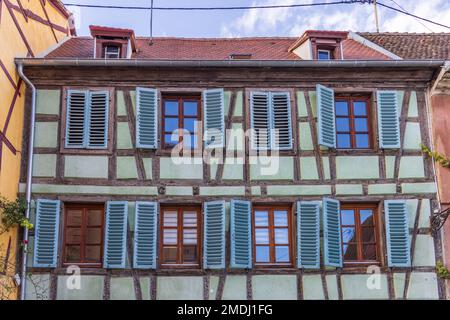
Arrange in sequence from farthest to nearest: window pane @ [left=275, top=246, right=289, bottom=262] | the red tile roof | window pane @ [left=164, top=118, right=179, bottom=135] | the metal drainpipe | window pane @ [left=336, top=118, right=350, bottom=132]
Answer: the red tile roof → window pane @ [left=336, top=118, right=350, bottom=132] → window pane @ [left=164, top=118, right=179, bottom=135] → window pane @ [left=275, top=246, right=289, bottom=262] → the metal drainpipe

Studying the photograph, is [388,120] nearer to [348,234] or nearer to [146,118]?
[348,234]

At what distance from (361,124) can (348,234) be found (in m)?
1.99

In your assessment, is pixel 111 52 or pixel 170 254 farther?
pixel 111 52

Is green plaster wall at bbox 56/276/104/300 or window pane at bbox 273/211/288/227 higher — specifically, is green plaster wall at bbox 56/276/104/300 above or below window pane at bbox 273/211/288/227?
below

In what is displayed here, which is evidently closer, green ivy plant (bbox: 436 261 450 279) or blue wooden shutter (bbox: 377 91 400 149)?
green ivy plant (bbox: 436 261 450 279)

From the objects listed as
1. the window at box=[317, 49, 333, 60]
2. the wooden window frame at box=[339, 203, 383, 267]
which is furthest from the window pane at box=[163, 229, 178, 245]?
the window at box=[317, 49, 333, 60]

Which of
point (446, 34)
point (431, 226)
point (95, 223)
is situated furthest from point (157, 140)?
point (446, 34)

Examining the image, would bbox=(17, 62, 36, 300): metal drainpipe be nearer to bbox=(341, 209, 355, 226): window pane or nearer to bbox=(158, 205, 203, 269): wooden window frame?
bbox=(158, 205, 203, 269): wooden window frame

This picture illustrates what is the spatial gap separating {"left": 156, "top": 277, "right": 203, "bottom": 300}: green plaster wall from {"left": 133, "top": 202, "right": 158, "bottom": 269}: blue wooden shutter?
0.34m

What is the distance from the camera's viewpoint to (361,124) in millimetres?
13422

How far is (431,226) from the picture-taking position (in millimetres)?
12711

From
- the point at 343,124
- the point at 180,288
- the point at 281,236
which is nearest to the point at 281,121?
the point at 343,124

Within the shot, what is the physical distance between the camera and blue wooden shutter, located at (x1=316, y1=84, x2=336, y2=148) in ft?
42.5

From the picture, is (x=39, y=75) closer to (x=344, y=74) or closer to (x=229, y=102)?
(x=229, y=102)
